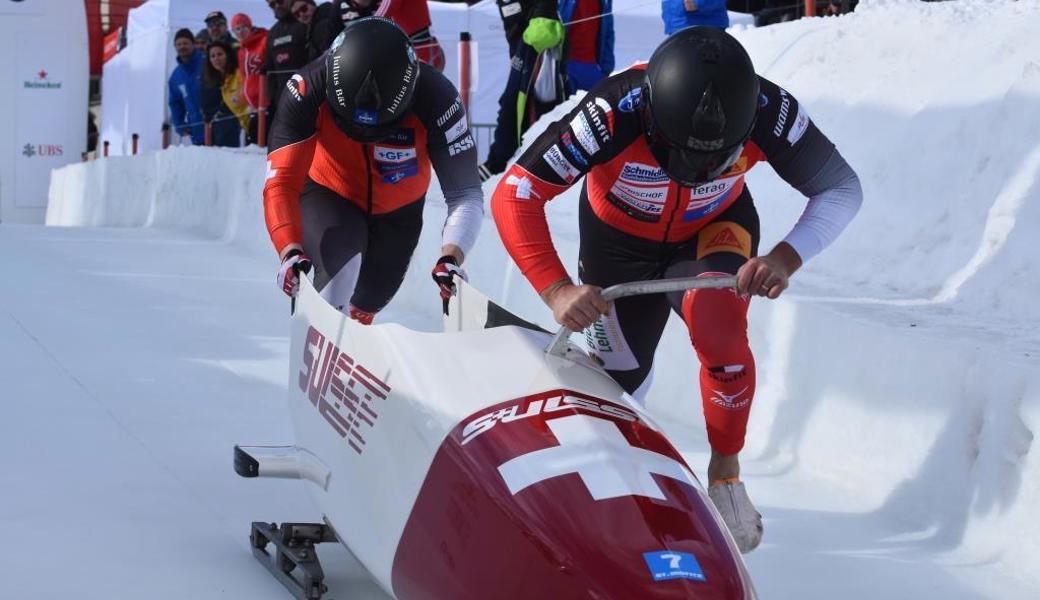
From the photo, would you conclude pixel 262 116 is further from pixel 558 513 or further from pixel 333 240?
pixel 558 513

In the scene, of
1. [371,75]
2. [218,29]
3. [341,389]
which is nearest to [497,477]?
[341,389]

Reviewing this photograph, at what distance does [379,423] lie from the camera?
2.43 metres

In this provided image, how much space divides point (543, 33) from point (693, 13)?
0.86 m

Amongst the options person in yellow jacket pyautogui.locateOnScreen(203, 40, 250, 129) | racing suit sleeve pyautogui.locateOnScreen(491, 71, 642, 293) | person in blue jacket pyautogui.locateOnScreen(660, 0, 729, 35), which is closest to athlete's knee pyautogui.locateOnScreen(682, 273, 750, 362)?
racing suit sleeve pyautogui.locateOnScreen(491, 71, 642, 293)

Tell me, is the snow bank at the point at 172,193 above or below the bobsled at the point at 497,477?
below

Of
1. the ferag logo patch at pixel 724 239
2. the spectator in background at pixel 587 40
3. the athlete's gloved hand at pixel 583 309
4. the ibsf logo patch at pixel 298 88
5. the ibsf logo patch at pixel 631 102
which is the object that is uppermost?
the spectator in background at pixel 587 40

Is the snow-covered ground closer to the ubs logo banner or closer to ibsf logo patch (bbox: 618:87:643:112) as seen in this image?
ibsf logo patch (bbox: 618:87:643:112)

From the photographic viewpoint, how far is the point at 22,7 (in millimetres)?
15336

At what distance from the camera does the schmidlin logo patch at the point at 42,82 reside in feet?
50.2

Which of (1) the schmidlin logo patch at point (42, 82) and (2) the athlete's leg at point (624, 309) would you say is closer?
(2) the athlete's leg at point (624, 309)

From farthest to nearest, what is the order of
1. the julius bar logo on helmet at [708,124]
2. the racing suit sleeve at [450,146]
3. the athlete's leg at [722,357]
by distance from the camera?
the racing suit sleeve at [450,146] < the athlete's leg at [722,357] < the julius bar logo on helmet at [708,124]

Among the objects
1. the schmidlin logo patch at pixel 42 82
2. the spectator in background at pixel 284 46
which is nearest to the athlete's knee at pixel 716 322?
the spectator in background at pixel 284 46

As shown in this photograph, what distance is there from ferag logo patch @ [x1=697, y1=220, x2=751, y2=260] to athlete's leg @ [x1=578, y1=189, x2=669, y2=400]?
130 mm

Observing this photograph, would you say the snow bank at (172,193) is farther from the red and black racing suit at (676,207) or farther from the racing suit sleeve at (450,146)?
the red and black racing suit at (676,207)
